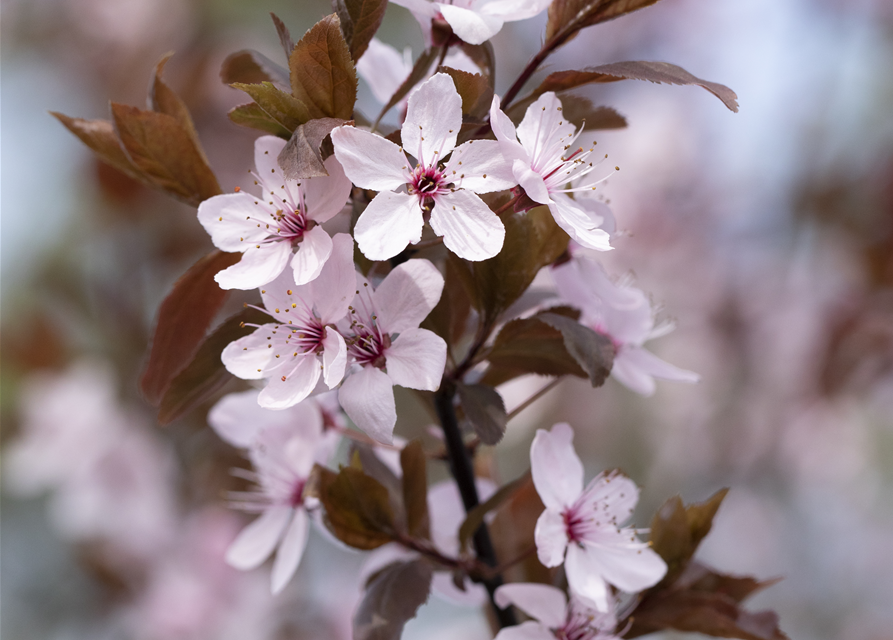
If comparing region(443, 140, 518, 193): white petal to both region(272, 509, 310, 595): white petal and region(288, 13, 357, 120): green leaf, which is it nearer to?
region(288, 13, 357, 120): green leaf

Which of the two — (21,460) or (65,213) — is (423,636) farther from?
(65,213)

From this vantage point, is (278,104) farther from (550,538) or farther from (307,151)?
(550,538)

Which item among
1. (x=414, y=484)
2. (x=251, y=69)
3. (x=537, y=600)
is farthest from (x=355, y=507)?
(x=251, y=69)

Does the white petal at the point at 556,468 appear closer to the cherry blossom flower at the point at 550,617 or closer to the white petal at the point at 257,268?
the cherry blossom flower at the point at 550,617

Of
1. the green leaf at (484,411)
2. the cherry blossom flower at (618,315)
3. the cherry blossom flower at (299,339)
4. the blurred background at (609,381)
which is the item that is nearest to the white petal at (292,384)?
the cherry blossom flower at (299,339)

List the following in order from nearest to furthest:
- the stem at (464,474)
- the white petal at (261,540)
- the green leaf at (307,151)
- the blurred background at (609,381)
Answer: the green leaf at (307,151)
the stem at (464,474)
the white petal at (261,540)
the blurred background at (609,381)


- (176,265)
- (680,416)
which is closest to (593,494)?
(176,265)
